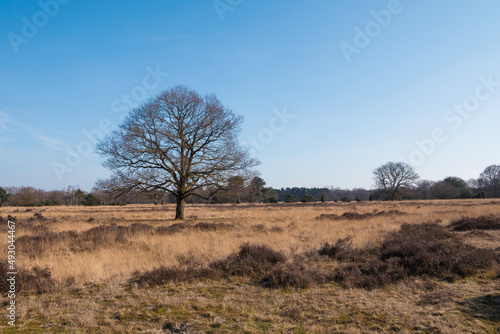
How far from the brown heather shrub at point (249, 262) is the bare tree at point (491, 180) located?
287ft

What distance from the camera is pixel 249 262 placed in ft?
23.0

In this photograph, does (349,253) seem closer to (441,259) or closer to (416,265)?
(416,265)

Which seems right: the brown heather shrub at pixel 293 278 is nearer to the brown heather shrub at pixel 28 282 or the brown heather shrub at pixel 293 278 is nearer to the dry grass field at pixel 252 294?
the dry grass field at pixel 252 294

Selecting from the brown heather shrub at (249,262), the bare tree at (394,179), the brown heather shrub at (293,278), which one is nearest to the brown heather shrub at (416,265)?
the brown heather shrub at (293,278)

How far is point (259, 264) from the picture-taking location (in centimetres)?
694

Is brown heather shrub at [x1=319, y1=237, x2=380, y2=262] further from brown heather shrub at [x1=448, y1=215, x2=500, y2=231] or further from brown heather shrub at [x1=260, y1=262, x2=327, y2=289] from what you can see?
brown heather shrub at [x1=448, y1=215, x2=500, y2=231]

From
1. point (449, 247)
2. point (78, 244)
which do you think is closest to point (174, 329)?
point (449, 247)

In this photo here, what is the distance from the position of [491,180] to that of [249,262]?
97670 mm

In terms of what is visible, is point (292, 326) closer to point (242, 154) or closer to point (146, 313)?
point (146, 313)

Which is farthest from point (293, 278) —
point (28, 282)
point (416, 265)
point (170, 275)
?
point (28, 282)

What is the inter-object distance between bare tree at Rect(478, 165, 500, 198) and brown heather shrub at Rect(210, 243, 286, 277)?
287 feet

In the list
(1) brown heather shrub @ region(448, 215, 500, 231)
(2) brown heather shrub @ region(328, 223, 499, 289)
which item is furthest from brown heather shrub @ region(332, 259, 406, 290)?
(1) brown heather shrub @ region(448, 215, 500, 231)

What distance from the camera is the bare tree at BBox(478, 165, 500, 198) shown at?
72500mm

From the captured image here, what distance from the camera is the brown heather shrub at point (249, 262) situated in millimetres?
6729
